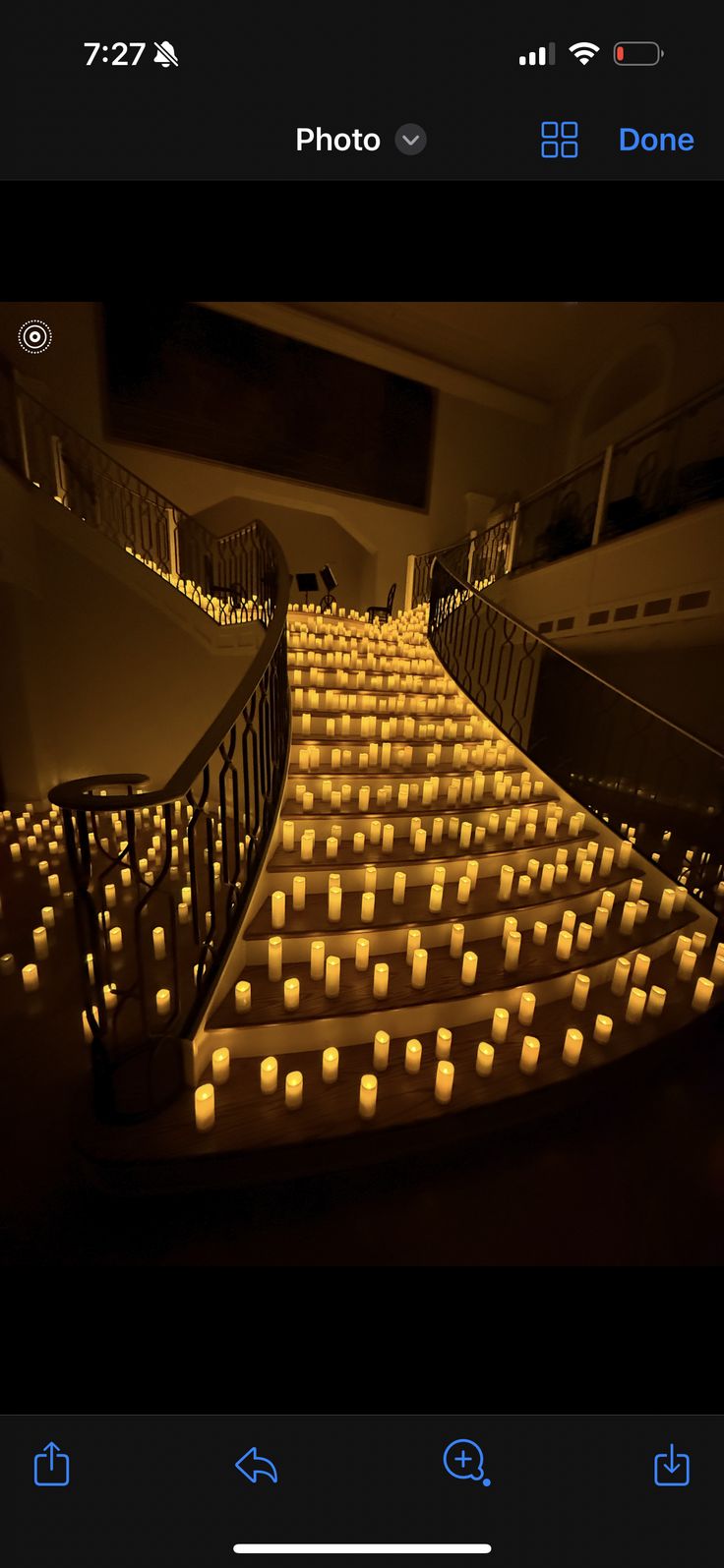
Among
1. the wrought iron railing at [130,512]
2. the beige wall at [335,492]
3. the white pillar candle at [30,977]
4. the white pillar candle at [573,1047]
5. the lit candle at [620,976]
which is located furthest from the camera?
the beige wall at [335,492]

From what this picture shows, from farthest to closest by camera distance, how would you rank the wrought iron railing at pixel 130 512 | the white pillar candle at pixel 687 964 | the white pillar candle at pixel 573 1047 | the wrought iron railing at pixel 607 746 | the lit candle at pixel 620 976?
the wrought iron railing at pixel 130 512, the wrought iron railing at pixel 607 746, the white pillar candle at pixel 687 964, the lit candle at pixel 620 976, the white pillar candle at pixel 573 1047

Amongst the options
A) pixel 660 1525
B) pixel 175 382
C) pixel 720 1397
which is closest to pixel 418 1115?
pixel 720 1397

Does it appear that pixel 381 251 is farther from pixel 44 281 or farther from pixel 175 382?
pixel 175 382

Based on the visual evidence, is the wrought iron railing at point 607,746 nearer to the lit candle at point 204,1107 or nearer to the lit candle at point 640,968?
the lit candle at point 640,968

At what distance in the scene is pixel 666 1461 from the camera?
0.79 metres

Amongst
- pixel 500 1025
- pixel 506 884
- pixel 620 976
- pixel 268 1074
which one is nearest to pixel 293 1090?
pixel 268 1074

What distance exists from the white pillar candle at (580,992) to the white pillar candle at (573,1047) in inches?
11.7

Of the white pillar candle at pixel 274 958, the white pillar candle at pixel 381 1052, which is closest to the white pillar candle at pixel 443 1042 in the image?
the white pillar candle at pixel 381 1052

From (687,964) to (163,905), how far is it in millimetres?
3018

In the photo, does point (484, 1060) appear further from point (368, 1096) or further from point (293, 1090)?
point (293, 1090)

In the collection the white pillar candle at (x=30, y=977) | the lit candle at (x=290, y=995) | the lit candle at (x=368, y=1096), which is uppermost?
the lit candle at (x=290, y=995)

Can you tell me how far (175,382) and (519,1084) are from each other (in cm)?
902

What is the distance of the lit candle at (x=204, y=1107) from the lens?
164 centimetres
